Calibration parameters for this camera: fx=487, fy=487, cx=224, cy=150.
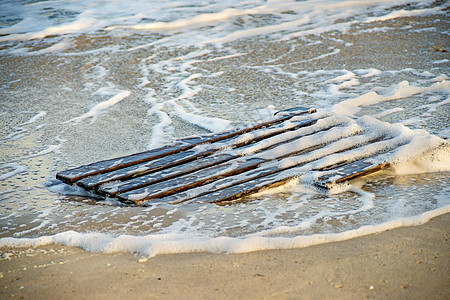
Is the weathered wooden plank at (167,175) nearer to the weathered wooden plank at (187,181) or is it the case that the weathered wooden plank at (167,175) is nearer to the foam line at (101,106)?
the weathered wooden plank at (187,181)

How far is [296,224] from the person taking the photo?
A: 8.70 ft

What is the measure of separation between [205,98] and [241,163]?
7.00 feet

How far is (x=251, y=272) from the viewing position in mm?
2160

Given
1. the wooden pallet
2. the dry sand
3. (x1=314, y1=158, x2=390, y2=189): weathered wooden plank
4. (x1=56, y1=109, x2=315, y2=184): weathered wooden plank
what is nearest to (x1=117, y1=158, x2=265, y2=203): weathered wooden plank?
the wooden pallet

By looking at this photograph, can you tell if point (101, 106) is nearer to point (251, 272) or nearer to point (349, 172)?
point (349, 172)

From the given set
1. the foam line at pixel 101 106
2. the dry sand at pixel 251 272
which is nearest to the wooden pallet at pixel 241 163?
the dry sand at pixel 251 272

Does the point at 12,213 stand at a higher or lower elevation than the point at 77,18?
lower

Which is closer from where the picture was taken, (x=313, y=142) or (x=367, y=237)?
Result: (x=367, y=237)

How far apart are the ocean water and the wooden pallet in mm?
100

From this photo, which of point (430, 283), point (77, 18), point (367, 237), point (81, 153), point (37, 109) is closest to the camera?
point (430, 283)

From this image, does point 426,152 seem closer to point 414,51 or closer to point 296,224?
point 296,224

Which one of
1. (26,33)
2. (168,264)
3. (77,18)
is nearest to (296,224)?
(168,264)

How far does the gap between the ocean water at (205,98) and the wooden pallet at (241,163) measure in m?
0.10

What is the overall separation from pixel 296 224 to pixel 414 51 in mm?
4981
